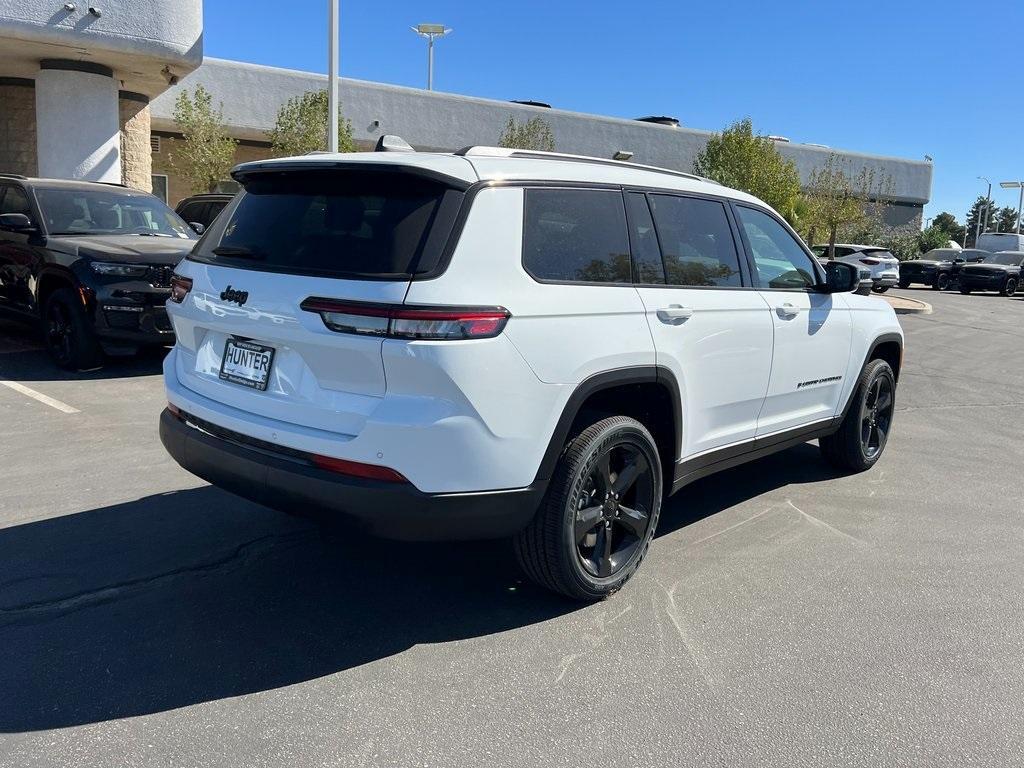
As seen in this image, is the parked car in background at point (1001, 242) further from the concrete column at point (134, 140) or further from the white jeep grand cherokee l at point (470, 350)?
the white jeep grand cherokee l at point (470, 350)

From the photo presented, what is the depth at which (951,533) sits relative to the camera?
196 inches

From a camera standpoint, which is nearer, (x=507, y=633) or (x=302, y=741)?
(x=302, y=741)

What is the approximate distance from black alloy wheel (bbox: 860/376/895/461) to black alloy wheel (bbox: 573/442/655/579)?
2.65 metres

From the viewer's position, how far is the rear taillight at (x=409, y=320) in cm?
301

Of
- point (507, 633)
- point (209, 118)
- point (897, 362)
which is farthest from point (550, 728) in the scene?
point (209, 118)

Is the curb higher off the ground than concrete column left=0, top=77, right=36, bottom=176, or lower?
lower

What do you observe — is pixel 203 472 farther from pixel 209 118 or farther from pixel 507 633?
pixel 209 118

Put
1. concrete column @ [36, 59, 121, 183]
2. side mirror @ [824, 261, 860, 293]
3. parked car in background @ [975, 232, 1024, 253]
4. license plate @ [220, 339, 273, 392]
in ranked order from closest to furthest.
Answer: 1. license plate @ [220, 339, 273, 392]
2. side mirror @ [824, 261, 860, 293]
3. concrete column @ [36, 59, 121, 183]
4. parked car in background @ [975, 232, 1024, 253]

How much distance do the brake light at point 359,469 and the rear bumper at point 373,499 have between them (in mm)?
19

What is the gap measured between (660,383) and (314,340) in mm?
1587

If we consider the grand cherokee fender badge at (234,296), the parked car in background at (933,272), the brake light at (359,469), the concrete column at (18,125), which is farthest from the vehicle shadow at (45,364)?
the parked car in background at (933,272)

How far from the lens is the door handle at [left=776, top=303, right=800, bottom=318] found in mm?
4789

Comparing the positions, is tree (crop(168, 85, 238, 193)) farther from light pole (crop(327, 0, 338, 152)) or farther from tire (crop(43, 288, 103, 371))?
tire (crop(43, 288, 103, 371))

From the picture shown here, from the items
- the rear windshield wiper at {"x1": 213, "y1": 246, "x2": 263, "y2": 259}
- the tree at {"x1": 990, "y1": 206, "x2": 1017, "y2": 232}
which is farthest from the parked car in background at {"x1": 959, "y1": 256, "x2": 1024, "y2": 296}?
the tree at {"x1": 990, "y1": 206, "x2": 1017, "y2": 232}
